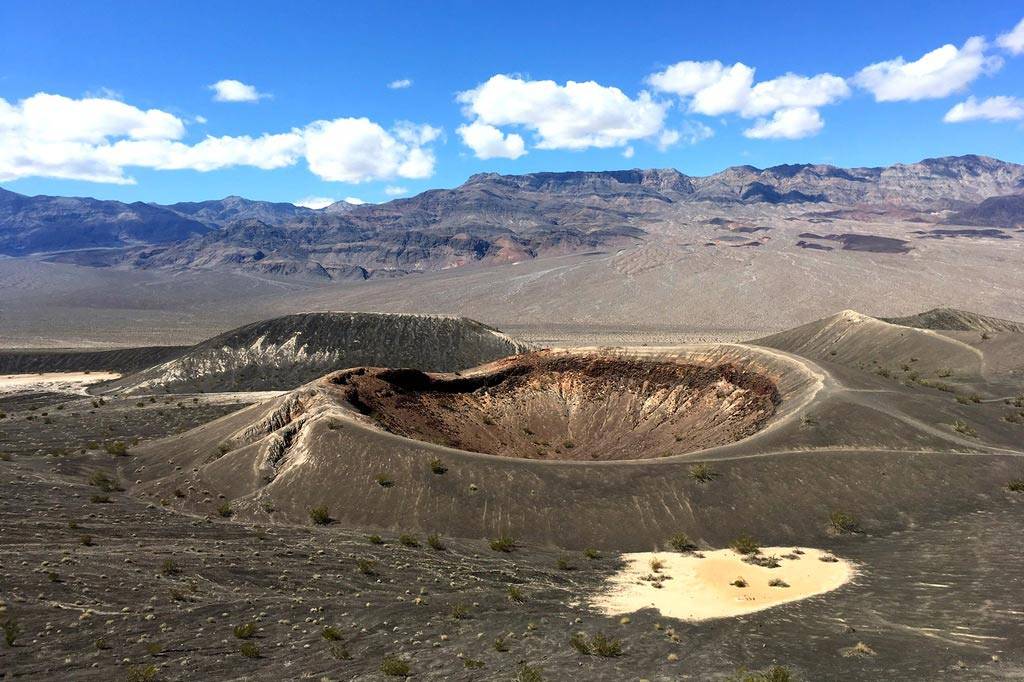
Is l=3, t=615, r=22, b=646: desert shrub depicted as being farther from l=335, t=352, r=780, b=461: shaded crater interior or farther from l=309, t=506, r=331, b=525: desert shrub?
l=335, t=352, r=780, b=461: shaded crater interior

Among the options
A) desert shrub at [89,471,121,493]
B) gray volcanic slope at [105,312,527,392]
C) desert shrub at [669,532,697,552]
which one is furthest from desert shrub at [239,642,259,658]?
gray volcanic slope at [105,312,527,392]

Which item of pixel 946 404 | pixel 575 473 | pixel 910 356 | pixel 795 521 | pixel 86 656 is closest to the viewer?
pixel 86 656

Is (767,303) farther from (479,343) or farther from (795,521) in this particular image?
(795,521)

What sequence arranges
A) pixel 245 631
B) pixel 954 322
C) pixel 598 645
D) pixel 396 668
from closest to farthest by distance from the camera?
1. pixel 396 668
2. pixel 245 631
3. pixel 598 645
4. pixel 954 322

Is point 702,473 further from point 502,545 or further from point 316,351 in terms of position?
point 316,351

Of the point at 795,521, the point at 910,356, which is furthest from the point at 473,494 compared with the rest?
the point at 910,356

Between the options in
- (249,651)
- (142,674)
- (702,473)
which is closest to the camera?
(142,674)

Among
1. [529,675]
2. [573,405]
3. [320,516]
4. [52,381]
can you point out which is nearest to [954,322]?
[573,405]

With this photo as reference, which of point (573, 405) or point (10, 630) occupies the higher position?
point (10, 630)
